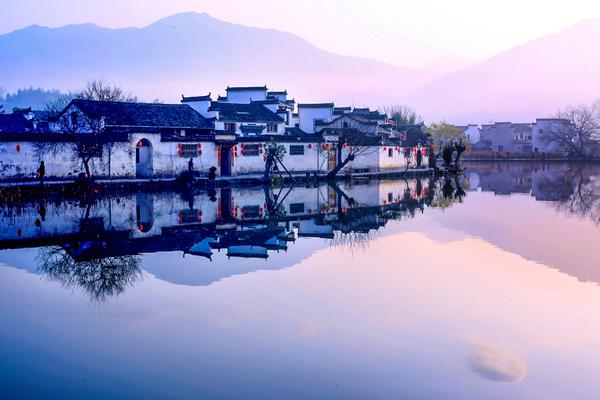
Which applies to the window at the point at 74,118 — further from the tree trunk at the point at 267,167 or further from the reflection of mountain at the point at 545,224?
the reflection of mountain at the point at 545,224

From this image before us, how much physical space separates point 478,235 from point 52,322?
11.9 metres

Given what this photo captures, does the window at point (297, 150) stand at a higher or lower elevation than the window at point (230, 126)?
lower

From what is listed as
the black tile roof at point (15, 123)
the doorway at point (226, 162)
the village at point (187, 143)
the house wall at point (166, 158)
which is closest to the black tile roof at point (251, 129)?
the village at point (187, 143)

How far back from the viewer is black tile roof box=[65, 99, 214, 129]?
32.7 meters

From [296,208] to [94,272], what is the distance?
12.4 m

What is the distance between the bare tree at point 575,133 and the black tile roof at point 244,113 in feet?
146

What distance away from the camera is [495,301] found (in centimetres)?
1016

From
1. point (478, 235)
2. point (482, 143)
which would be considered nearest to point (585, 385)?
point (478, 235)

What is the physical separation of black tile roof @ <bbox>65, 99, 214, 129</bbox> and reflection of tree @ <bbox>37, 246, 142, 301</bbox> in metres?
19.6

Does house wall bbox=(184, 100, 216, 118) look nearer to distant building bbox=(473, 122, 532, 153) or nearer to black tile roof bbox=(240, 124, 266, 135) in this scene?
black tile roof bbox=(240, 124, 266, 135)

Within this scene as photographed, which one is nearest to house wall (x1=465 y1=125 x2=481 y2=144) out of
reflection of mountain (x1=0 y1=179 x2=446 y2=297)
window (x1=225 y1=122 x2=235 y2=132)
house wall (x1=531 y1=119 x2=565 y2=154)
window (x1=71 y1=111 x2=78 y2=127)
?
house wall (x1=531 y1=119 x2=565 y2=154)

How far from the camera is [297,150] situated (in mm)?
39750

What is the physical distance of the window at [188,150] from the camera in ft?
110

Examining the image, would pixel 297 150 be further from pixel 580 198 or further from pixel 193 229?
pixel 193 229
